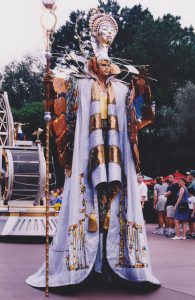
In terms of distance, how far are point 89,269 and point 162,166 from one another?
3619cm

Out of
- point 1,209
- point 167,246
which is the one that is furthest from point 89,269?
point 1,209

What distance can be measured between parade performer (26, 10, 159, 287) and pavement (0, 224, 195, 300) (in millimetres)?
147

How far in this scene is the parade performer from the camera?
618 cm

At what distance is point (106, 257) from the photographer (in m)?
6.27

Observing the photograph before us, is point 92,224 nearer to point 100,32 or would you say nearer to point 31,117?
point 100,32

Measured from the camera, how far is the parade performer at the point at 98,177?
6.18 m

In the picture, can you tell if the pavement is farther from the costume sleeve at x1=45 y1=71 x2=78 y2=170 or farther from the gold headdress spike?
the gold headdress spike

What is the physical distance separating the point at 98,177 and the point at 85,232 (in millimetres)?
596

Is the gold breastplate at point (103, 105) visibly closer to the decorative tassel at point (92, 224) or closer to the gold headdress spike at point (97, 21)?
the gold headdress spike at point (97, 21)

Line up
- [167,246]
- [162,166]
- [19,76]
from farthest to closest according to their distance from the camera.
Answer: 1. [19,76]
2. [162,166]
3. [167,246]

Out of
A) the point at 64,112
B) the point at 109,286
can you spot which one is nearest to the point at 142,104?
the point at 64,112

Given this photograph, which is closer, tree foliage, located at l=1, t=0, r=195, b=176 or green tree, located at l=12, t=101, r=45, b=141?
tree foliage, located at l=1, t=0, r=195, b=176

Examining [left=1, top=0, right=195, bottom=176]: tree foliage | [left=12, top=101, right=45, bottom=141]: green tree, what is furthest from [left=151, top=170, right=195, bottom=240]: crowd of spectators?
[left=12, top=101, right=45, bottom=141]: green tree

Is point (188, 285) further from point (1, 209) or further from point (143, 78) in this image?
point (1, 209)
